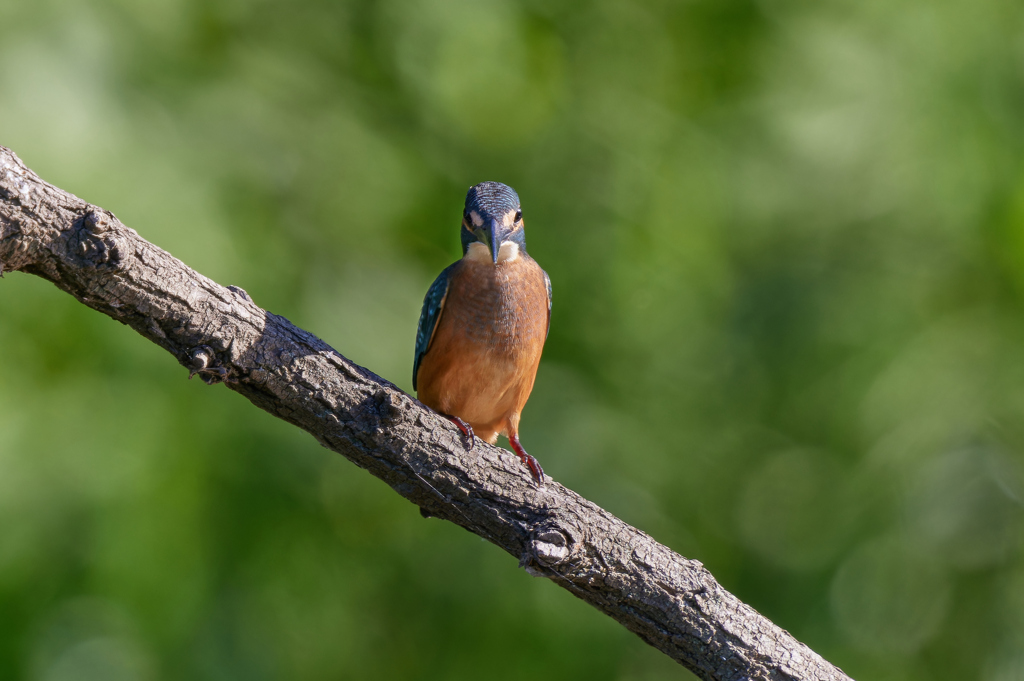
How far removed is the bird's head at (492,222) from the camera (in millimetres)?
3613

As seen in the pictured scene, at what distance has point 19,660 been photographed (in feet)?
12.8

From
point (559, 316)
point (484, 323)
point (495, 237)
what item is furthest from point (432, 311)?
point (559, 316)

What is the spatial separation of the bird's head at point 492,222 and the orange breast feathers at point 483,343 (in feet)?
0.23

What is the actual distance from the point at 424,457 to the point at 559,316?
2.72m

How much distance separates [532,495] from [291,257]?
8.05 feet

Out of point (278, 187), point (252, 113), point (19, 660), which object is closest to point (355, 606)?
point (19, 660)

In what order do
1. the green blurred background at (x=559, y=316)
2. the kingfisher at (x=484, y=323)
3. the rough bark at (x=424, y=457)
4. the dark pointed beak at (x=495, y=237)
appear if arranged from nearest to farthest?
the rough bark at (x=424, y=457) → the dark pointed beak at (x=495, y=237) → the kingfisher at (x=484, y=323) → the green blurred background at (x=559, y=316)

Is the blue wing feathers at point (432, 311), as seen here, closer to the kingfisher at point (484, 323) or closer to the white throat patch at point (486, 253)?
Answer: the kingfisher at point (484, 323)

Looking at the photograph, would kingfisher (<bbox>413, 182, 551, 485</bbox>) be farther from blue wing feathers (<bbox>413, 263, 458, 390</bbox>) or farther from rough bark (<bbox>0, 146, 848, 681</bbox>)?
rough bark (<bbox>0, 146, 848, 681</bbox>)

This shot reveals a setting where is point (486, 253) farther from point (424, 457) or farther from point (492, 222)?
point (424, 457)

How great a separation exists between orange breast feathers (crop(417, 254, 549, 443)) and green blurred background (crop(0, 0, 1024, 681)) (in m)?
0.73

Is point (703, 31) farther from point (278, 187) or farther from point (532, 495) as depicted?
point (532, 495)

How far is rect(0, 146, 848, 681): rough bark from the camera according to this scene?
87.3 inches

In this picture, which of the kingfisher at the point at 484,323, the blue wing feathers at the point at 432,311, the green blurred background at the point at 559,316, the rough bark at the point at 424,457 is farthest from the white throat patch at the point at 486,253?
the rough bark at the point at 424,457
